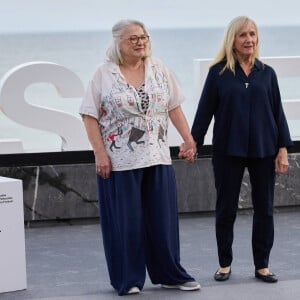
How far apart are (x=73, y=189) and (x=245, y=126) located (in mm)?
2378

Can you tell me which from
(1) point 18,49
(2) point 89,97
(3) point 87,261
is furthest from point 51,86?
(2) point 89,97

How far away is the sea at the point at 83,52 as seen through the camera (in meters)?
7.14

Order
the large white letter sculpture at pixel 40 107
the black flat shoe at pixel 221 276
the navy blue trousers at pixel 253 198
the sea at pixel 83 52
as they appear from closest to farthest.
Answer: the navy blue trousers at pixel 253 198
the black flat shoe at pixel 221 276
the large white letter sculpture at pixel 40 107
the sea at pixel 83 52

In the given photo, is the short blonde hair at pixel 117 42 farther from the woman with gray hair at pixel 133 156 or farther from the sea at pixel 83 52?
the sea at pixel 83 52

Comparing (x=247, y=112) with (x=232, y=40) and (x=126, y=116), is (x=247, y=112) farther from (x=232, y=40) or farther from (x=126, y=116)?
(x=126, y=116)

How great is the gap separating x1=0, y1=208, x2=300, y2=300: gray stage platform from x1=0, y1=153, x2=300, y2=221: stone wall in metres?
0.10

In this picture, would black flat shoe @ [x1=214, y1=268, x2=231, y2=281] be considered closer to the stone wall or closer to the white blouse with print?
the white blouse with print

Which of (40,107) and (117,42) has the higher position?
(117,42)

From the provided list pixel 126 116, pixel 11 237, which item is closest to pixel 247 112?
pixel 126 116

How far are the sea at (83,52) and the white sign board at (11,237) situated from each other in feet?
6.84

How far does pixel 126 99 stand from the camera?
189 inches

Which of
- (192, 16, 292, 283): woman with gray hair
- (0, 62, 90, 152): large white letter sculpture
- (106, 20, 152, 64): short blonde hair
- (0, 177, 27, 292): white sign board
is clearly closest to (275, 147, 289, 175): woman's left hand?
(192, 16, 292, 283): woman with gray hair

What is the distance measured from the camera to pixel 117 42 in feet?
16.0

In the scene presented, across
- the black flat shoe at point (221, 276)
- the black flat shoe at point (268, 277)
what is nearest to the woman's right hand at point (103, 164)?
the black flat shoe at point (221, 276)
